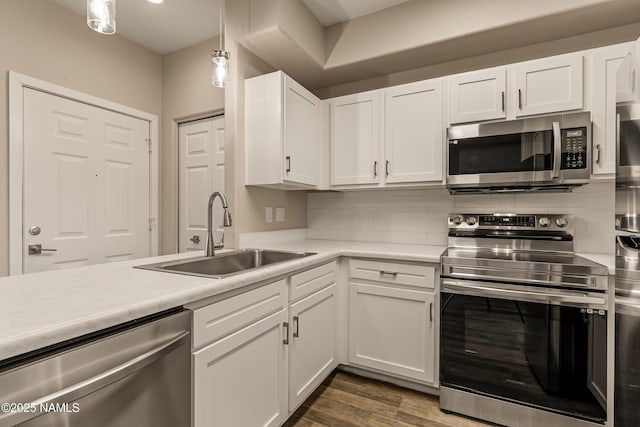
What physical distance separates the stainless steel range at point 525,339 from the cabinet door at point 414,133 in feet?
2.46

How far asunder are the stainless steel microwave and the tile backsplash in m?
0.14

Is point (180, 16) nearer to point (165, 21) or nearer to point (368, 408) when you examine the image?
point (165, 21)

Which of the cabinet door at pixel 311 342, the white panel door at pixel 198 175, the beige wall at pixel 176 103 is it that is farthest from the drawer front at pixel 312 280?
the beige wall at pixel 176 103

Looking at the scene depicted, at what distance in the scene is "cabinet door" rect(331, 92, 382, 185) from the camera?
2.44 m

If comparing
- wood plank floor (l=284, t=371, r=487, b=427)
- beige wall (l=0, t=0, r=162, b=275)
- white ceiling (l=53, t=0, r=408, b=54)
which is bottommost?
wood plank floor (l=284, t=371, r=487, b=427)

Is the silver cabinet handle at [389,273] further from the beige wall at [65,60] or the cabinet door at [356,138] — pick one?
the beige wall at [65,60]

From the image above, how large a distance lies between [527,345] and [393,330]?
742 mm

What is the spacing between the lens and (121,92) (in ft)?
9.25

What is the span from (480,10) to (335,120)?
4.02 feet

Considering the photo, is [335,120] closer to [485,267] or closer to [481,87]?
[481,87]

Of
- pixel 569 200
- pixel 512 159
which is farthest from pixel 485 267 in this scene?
pixel 569 200

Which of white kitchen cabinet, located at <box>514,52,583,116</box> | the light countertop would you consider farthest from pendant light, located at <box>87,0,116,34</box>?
white kitchen cabinet, located at <box>514,52,583,116</box>

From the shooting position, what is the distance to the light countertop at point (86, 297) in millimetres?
705

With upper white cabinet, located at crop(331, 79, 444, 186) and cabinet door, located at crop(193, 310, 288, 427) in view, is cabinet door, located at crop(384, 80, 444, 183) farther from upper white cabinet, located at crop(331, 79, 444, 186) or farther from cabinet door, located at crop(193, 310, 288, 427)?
cabinet door, located at crop(193, 310, 288, 427)
